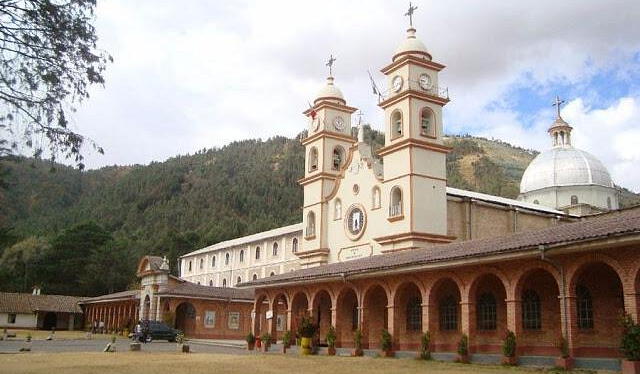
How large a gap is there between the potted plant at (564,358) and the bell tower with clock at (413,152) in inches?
767

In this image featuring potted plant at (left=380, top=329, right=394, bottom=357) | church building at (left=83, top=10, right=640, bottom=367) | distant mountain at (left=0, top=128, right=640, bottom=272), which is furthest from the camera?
distant mountain at (left=0, top=128, right=640, bottom=272)

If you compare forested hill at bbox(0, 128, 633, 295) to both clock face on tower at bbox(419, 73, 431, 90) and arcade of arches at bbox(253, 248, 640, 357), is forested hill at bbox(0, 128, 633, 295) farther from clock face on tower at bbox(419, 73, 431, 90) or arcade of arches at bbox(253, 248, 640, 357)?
clock face on tower at bbox(419, 73, 431, 90)

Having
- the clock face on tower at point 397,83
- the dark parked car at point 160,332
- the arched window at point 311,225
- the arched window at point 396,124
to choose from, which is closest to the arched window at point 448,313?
the arched window at point 396,124

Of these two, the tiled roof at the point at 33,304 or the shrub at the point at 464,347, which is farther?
the tiled roof at the point at 33,304

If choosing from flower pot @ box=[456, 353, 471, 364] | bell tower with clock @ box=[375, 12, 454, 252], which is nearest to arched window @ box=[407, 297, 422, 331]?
flower pot @ box=[456, 353, 471, 364]

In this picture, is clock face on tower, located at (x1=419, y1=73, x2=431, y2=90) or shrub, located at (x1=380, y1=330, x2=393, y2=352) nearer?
shrub, located at (x1=380, y1=330, x2=393, y2=352)

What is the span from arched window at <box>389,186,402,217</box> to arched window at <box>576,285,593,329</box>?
1972 centimetres

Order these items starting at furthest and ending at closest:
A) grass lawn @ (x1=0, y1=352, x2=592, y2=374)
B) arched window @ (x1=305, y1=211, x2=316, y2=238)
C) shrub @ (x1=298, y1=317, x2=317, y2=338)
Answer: arched window @ (x1=305, y1=211, x2=316, y2=238)
shrub @ (x1=298, y1=317, x2=317, y2=338)
grass lawn @ (x1=0, y1=352, x2=592, y2=374)

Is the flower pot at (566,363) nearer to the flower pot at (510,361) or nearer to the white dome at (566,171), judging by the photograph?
the flower pot at (510,361)

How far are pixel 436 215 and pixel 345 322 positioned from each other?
11110 mm

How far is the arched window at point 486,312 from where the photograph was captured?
23.4 m

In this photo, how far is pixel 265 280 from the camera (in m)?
34.6

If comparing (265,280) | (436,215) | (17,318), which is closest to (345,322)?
(265,280)

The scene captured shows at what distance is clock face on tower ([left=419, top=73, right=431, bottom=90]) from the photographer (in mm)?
41156
